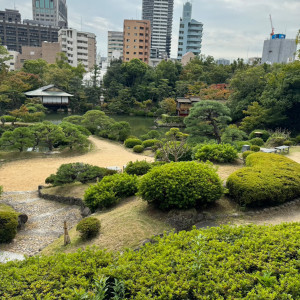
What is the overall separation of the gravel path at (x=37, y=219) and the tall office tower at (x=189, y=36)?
8547cm

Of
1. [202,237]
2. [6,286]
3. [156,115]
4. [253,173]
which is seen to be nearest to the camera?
[6,286]

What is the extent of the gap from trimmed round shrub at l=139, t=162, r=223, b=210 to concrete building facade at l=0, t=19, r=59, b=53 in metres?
78.8

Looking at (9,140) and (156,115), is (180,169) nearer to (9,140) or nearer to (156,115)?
(9,140)

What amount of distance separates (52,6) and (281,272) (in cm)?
12583

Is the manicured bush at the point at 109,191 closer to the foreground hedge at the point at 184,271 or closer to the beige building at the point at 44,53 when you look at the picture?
the foreground hedge at the point at 184,271

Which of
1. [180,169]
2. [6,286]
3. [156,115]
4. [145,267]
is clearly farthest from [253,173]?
[156,115]

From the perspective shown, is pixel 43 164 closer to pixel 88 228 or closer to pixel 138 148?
pixel 138 148

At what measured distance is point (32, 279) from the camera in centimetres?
333

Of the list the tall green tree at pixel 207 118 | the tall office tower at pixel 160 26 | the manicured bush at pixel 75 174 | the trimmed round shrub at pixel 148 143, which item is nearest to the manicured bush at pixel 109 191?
the manicured bush at pixel 75 174

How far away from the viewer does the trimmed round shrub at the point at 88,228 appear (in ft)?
19.8

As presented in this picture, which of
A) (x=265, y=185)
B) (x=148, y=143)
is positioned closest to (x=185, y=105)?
(x=148, y=143)

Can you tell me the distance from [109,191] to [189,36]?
90.5m

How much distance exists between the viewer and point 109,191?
309 inches

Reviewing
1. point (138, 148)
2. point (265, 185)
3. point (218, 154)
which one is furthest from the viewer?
point (138, 148)
